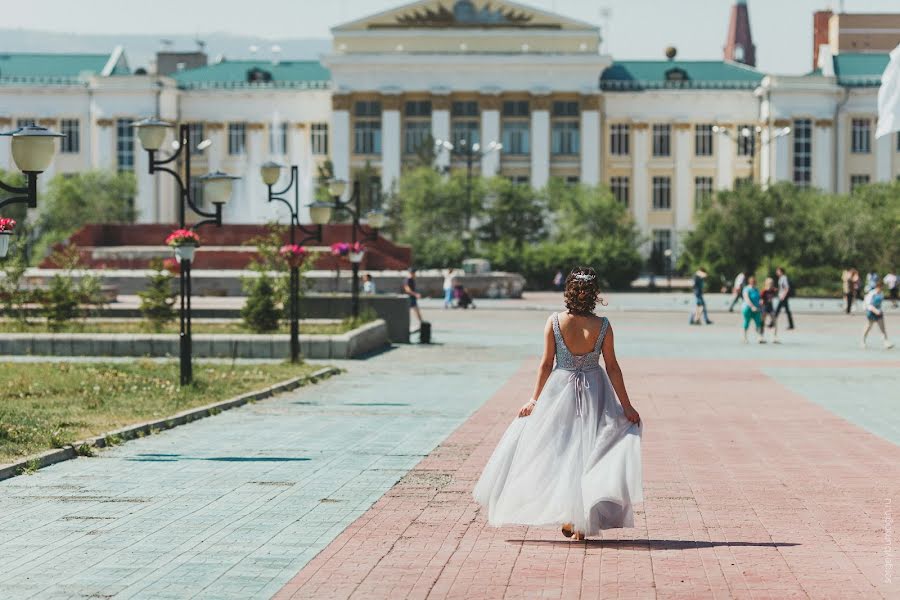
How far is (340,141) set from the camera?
10850 cm

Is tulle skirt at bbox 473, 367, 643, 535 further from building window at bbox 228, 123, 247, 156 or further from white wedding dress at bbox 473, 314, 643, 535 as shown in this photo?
building window at bbox 228, 123, 247, 156

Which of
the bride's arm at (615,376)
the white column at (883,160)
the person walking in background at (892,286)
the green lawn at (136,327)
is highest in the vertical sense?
the white column at (883,160)

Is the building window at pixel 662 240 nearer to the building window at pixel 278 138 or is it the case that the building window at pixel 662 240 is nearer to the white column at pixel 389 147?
the white column at pixel 389 147

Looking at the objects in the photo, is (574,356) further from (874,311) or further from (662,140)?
(662,140)

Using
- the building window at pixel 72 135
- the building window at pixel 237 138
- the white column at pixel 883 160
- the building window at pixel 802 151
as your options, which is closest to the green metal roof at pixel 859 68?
the white column at pixel 883 160

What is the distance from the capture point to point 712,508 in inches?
476

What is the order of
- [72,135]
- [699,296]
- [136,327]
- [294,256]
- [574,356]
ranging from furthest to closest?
[72,135] → [699,296] → [136,327] → [294,256] → [574,356]

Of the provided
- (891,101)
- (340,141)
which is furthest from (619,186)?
(891,101)

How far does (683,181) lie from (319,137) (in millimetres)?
22287

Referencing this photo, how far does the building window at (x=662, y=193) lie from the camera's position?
111 meters

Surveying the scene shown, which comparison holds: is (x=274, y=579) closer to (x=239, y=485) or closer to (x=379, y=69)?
(x=239, y=485)

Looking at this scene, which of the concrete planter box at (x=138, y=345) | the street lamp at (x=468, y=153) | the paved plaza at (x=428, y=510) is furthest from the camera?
the street lamp at (x=468, y=153)

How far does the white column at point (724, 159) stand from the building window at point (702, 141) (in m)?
0.40

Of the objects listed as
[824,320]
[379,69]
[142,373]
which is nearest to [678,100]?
[379,69]
